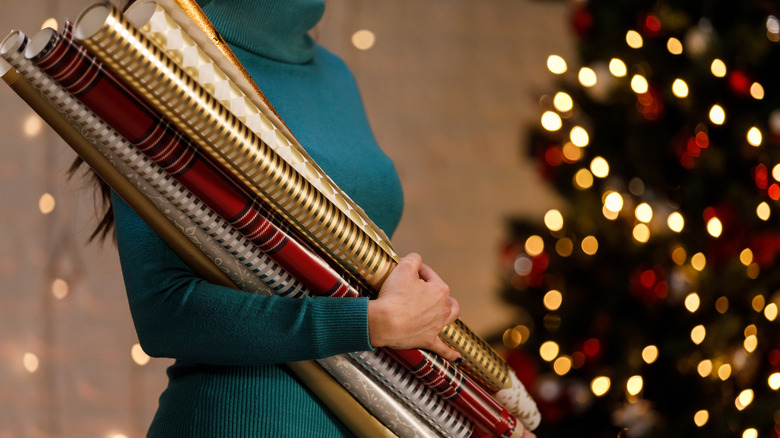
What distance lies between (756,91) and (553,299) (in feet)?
2.46

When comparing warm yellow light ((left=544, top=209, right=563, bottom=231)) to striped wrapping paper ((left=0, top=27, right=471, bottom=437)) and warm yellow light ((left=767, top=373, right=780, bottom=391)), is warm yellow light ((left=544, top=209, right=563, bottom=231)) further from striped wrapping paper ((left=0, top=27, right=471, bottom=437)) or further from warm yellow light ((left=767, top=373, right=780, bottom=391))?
striped wrapping paper ((left=0, top=27, right=471, bottom=437))

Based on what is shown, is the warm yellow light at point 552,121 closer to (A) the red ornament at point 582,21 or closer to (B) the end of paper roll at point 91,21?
(A) the red ornament at point 582,21

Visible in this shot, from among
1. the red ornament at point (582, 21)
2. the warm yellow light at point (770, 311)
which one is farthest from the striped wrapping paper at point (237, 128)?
the warm yellow light at point (770, 311)

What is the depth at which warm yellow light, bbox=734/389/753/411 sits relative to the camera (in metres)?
1.70

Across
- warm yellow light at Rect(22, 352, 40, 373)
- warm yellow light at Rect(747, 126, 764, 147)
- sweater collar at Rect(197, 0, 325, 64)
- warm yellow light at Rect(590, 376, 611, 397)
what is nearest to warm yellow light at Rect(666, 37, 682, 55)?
warm yellow light at Rect(747, 126, 764, 147)

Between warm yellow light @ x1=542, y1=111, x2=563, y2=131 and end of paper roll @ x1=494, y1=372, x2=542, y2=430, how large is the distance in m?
0.99

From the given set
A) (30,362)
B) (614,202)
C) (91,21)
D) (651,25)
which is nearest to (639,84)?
(651,25)

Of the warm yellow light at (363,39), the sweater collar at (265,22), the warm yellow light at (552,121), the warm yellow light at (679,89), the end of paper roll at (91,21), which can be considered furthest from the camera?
the warm yellow light at (363,39)

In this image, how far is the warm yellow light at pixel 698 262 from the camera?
1658 millimetres

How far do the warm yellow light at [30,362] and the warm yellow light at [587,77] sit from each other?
1.58 meters

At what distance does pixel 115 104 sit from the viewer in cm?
58

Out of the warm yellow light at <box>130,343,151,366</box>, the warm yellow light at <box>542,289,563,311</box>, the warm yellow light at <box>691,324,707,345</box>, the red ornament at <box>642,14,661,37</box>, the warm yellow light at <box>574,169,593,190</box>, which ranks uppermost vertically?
the red ornament at <box>642,14,661,37</box>

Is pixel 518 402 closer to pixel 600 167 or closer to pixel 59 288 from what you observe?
pixel 600 167

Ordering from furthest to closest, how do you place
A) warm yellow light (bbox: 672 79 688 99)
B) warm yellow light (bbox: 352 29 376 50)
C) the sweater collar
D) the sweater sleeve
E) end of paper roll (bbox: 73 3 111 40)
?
warm yellow light (bbox: 352 29 376 50) < warm yellow light (bbox: 672 79 688 99) < the sweater collar < the sweater sleeve < end of paper roll (bbox: 73 3 111 40)
